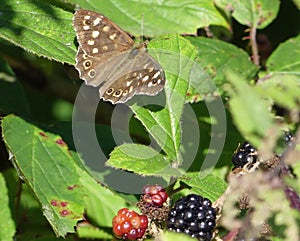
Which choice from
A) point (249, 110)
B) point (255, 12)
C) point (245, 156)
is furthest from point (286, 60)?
point (249, 110)

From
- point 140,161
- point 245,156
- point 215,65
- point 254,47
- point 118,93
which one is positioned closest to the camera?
point 245,156

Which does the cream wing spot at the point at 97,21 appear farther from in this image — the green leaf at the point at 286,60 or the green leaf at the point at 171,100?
the green leaf at the point at 286,60

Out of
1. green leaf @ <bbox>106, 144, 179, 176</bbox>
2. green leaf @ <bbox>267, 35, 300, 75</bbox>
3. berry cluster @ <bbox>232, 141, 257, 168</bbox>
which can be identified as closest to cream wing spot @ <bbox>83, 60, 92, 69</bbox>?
green leaf @ <bbox>106, 144, 179, 176</bbox>

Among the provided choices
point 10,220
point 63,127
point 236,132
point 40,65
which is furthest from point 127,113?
point 40,65

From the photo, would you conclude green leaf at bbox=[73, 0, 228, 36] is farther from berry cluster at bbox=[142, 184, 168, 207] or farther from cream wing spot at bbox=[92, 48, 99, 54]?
berry cluster at bbox=[142, 184, 168, 207]

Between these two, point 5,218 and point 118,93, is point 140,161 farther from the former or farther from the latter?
point 5,218

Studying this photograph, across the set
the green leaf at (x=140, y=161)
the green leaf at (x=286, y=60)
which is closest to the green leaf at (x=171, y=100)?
the green leaf at (x=140, y=161)

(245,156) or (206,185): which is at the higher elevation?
(245,156)
